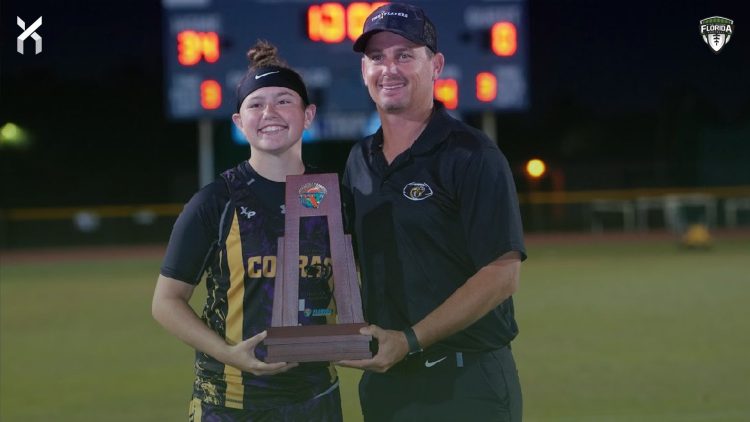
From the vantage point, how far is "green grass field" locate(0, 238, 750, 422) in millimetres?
6090

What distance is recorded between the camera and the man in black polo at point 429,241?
8.63 ft

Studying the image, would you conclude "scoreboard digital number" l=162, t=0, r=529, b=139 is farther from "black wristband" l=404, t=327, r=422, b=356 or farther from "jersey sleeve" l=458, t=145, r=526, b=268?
"black wristband" l=404, t=327, r=422, b=356

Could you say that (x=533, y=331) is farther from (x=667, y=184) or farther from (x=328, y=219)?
(x=667, y=184)

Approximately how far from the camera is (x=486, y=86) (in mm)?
17297

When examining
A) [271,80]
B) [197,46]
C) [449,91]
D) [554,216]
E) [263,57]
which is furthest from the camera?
[554,216]

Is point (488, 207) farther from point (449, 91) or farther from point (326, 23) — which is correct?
point (449, 91)

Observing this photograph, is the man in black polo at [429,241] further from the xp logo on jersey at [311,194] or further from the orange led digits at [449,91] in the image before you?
the orange led digits at [449,91]

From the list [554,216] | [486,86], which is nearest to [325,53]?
[486,86]

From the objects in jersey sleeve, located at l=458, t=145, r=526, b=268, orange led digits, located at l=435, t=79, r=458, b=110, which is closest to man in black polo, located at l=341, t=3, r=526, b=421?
jersey sleeve, located at l=458, t=145, r=526, b=268

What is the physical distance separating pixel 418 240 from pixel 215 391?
0.68 m

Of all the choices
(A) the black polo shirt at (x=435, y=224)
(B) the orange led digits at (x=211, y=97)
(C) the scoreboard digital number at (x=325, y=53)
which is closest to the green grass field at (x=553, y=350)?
(A) the black polo shirt at (x=435, y=224)

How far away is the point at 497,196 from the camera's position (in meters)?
2.63

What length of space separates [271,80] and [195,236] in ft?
1.47

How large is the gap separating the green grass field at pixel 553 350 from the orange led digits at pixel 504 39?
164 inches
